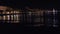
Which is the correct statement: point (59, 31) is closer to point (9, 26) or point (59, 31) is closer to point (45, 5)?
point (45, 5)

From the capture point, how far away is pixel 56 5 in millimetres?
7293

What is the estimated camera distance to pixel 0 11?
7027 mm

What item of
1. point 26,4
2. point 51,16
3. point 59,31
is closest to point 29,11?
point 26,4

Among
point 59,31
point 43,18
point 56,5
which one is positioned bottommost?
point 59,31

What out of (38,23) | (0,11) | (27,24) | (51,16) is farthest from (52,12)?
(0,11)

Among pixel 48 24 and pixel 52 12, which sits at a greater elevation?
pixel 52 12

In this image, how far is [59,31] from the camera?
7098 mm

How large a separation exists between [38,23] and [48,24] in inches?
20.2

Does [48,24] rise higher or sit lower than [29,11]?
lower

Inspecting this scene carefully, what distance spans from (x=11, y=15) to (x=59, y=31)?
2.45 m

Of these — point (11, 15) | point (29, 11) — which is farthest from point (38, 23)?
point (11, 15)

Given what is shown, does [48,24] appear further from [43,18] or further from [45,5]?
[45,5]

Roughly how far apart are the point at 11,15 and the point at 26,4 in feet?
3.17

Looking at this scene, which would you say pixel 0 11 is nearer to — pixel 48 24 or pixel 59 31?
pixel 48 24
